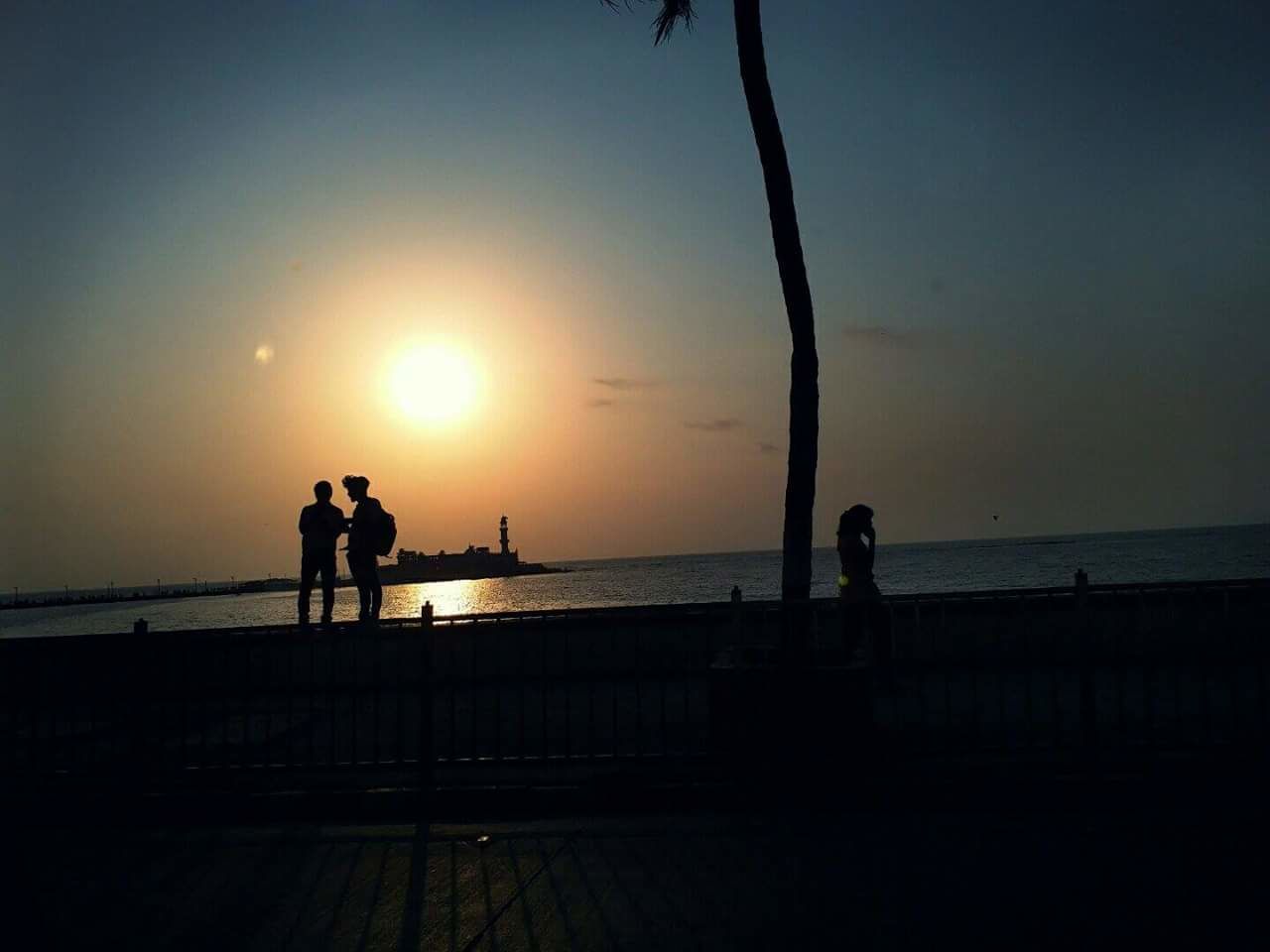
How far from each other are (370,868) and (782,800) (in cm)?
326

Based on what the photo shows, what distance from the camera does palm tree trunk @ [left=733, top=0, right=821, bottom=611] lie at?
34.2 ft

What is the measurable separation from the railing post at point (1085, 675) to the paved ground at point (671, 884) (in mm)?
875

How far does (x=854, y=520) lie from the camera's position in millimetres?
12852

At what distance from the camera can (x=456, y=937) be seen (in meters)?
5.25

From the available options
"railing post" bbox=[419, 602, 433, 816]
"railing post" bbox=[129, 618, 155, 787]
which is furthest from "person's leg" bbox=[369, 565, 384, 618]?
"railing post" bbox=[419, 602, 433, 816]

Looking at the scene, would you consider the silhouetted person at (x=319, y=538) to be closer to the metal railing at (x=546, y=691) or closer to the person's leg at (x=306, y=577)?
the person's leg at (x=306, y=577)

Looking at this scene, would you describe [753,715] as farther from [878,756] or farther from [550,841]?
[550,841]

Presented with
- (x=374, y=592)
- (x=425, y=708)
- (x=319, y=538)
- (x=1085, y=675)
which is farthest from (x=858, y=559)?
(x=319, y=538)

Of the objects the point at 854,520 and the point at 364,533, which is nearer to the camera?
the point at 854,520

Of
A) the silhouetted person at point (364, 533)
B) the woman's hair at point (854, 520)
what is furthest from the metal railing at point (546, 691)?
the silhouetted person at point (364, 533)

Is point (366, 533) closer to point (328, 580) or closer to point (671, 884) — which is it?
point (328, 580)

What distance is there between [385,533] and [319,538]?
0.95m

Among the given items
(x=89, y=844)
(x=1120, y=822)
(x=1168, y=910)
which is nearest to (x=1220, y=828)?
(x=1120, y=822)

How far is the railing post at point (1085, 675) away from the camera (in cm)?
816
